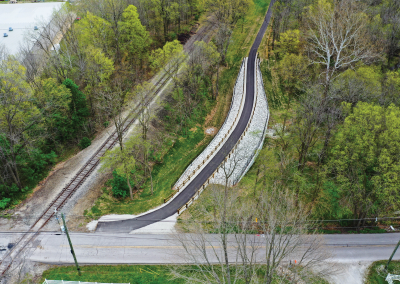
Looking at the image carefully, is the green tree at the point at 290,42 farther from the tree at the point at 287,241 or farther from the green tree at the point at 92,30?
the tree at the point at 287,241

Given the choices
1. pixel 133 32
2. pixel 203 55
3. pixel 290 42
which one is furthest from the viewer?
pixel 290 42

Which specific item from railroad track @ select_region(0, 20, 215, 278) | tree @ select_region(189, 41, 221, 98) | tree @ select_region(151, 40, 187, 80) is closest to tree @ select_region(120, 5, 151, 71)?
tree @ select_region(151, 40, 187, 80)

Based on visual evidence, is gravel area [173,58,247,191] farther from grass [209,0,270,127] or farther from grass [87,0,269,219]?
grass [209,0,270,127]

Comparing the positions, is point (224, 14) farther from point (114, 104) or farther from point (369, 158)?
point (369, 158)

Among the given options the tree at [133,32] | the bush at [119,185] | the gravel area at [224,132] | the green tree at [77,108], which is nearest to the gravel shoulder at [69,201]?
the bush at [119,185]

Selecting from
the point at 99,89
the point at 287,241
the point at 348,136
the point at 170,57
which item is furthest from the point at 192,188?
the point at 170,57
